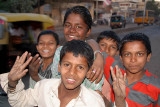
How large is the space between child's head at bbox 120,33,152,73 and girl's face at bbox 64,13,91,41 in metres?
0.49

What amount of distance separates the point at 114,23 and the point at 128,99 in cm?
2229

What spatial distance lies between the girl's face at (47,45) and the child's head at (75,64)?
0.90 meters

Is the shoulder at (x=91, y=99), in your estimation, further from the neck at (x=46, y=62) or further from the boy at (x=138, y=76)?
the neck at (x=46, y=62)

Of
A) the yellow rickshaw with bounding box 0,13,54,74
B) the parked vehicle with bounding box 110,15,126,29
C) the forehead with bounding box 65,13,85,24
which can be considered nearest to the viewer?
the forehead with bounding box 65,13,85,24

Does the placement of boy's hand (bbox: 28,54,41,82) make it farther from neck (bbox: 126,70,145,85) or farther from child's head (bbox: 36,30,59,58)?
neck (bbox: 126,70,145,85)

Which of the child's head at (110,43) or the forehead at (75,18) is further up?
the forehead at (75,18)

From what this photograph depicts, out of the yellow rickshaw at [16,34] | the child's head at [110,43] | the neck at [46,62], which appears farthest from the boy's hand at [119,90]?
the yellow rickshaw at [16,34]

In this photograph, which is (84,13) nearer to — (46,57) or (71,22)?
(71,22)

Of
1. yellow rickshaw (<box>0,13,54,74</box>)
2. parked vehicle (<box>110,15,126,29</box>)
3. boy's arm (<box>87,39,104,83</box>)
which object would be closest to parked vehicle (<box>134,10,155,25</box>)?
parked vehicle (<box>110,15,126,29</box>)

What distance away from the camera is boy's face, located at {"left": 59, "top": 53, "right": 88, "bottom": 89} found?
129 centimetres

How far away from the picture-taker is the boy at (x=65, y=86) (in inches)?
50.7

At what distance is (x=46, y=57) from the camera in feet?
7.11

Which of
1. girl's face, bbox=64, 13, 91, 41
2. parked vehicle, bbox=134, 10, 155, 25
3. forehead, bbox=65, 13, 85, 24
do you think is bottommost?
girl's face, bbox=64, 13, 91, 41

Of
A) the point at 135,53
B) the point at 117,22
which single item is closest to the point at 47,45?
the point at 135,53
